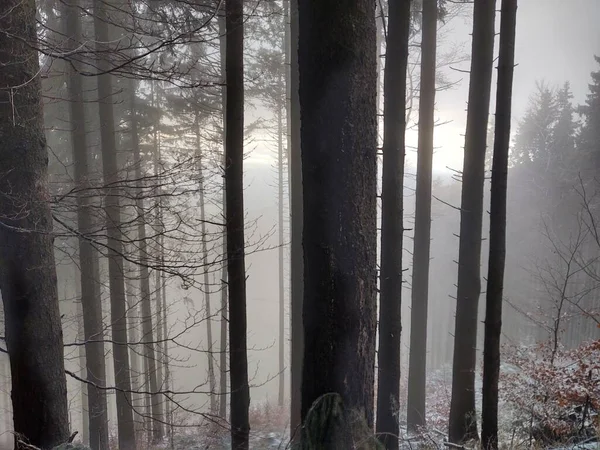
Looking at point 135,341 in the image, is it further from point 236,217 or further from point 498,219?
point 498,219

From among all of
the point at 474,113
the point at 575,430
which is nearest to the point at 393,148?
the point at 474,113

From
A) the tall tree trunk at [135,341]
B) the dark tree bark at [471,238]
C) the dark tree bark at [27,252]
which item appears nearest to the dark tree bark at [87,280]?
the tall tree trunk at [135,341]

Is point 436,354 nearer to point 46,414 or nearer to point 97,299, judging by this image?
point 97,299

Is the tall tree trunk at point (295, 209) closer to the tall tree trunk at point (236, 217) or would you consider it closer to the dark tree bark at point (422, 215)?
the tall tree trunk at point (236, 217)

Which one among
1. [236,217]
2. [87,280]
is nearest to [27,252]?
[236,217]

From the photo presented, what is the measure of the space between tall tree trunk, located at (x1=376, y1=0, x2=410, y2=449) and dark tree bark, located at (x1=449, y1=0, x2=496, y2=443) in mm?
1765

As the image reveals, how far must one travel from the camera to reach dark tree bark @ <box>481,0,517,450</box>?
229 inches

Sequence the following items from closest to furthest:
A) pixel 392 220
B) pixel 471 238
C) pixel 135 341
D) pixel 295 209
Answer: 1. pixel 392 220
2. pixel 471 238
3. pixel 295 209
4. pixel 135 341

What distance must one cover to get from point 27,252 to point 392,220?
536cm

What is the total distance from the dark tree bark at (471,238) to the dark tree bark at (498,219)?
4.42 feet

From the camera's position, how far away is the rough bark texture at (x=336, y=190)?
2246 millimetres

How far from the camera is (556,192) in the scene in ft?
94.6

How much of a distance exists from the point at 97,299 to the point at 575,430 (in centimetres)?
1065

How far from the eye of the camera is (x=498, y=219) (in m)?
5.98
